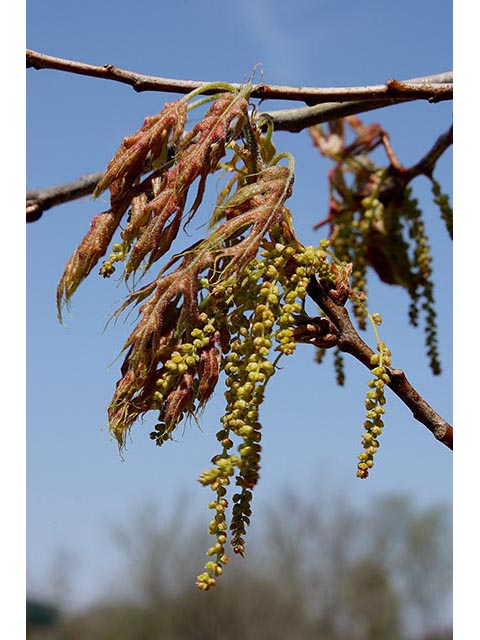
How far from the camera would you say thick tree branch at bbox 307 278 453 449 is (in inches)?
30.6

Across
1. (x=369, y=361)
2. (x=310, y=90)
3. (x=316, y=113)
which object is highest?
(x=316, y=113)

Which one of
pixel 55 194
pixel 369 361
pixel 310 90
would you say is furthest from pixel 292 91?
pixel 55 194

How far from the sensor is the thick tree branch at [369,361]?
0.78m

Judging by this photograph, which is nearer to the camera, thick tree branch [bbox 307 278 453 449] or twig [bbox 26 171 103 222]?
thick tree branch [bbox 307 278 453 449]

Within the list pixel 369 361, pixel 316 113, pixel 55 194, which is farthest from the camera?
pixel 55 194

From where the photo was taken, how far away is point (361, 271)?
128 cm

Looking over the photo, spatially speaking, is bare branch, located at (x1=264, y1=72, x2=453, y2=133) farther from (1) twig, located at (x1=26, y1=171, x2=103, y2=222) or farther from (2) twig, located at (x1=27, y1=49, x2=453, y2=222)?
(1) twig, located at (x1=26, y1=171, x2=103, y2=222)

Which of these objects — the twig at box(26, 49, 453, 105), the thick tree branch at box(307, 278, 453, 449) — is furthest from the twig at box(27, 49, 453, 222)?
the thick tree branch at box(307, 278, 453, 449)

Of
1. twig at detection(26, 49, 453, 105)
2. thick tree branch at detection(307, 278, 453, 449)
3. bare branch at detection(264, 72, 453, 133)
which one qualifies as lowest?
thick tree branch at detection(307, 278, 453, 449)

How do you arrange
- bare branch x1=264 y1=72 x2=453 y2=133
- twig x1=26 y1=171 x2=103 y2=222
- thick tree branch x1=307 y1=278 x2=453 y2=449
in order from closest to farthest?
thick tree branch x1=307 y1=278 x2=453 y2=449, bare branch x1=264 y1=72 x2=453 y2=133, twig x1=26 y1=171 x2=103 y2=222

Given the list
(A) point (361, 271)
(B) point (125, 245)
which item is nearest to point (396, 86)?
(B) point (125, 245)

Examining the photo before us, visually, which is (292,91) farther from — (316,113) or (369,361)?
(369,361)

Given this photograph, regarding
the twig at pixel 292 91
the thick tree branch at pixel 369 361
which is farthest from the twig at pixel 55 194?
the thick tree branch at pixel 369 361

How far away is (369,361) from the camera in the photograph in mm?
776
